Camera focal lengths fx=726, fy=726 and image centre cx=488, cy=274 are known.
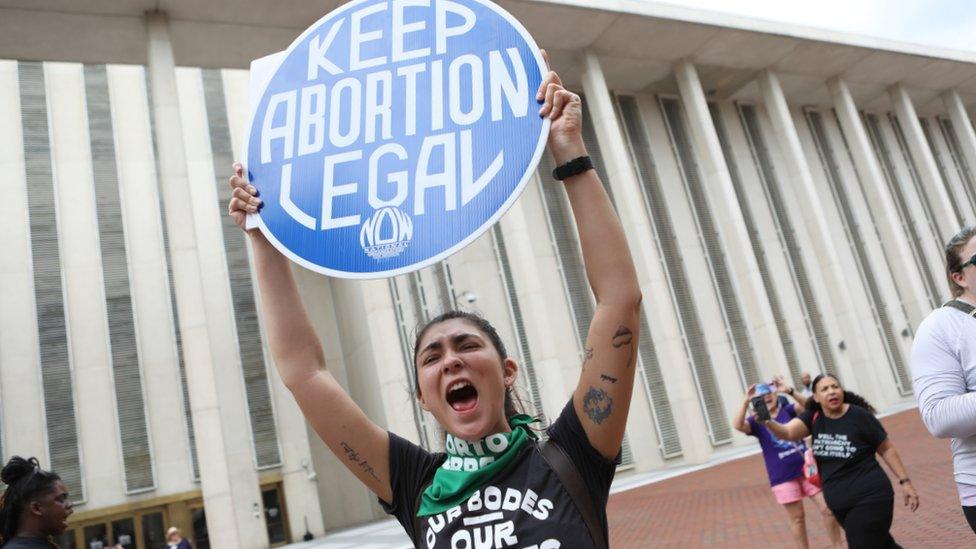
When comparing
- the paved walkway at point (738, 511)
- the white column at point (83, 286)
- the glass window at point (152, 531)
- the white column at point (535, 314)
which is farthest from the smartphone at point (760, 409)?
the white column at point (83, 286)

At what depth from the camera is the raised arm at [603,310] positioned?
5.39 feet

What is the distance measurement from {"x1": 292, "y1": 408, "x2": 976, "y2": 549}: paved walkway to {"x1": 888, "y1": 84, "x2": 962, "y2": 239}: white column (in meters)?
15.7

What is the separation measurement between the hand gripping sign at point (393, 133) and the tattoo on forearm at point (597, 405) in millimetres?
453

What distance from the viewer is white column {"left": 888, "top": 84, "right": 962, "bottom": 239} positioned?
29.9 m

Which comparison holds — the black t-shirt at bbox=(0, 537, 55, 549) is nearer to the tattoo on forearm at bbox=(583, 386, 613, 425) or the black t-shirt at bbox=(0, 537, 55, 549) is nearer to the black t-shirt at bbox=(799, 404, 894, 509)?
the tattoo on forearm at bbox=(583, 386, 613, 425)

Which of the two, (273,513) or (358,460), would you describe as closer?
(358,460)

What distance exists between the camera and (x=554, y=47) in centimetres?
2231

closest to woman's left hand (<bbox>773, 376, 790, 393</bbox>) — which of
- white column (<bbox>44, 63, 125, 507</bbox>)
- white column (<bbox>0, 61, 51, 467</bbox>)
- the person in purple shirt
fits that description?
the person in purple shirt

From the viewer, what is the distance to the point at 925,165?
3016cm

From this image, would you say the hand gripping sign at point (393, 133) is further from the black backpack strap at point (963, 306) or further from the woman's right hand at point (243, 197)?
the black backpack strap at point (963, 306)

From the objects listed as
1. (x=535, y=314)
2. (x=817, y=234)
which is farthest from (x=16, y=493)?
(x=817, y=234)

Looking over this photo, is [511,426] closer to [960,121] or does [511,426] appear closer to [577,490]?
[577,490]

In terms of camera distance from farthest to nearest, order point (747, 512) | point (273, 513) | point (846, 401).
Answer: point (273, 513)
point (747, 512)
point (846, 401)

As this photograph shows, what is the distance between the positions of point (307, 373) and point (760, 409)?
170 inches
